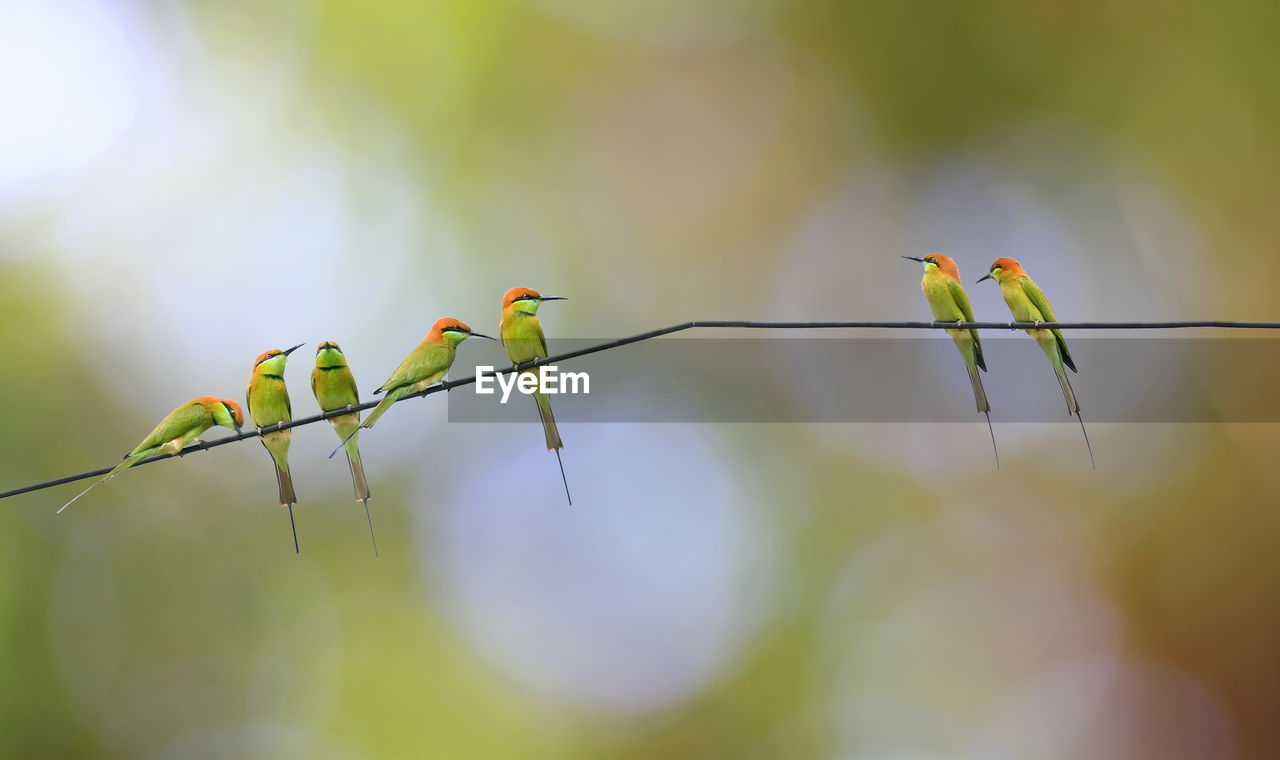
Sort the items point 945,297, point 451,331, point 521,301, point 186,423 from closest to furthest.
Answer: point 186,423, point 451,331, point 521,301, point 945,297

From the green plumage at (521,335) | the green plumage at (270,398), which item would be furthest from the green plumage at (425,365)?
the green plumage at (270,398)

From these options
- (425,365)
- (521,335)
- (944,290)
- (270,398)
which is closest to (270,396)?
(270,398)

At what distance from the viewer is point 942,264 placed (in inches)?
169

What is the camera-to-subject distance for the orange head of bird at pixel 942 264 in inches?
167

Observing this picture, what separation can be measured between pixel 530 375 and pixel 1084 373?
638 centimetres

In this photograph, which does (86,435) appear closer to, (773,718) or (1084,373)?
(773,718)

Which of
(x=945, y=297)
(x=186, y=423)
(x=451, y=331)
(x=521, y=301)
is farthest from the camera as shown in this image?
(x=945, y=297)

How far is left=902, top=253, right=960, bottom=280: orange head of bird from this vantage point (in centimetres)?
425

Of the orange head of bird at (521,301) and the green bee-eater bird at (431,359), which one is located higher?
the orange head of bird at (521,301)

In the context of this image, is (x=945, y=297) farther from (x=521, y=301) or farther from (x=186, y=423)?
(x=186, y=423)

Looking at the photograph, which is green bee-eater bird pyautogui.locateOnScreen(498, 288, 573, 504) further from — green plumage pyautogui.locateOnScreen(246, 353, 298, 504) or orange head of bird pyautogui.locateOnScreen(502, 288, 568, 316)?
green plumage pyautogui.locateOnScreen(246, 353, 298, 504)

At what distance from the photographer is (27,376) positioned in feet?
28.9

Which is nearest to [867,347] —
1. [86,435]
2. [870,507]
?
[870,507]

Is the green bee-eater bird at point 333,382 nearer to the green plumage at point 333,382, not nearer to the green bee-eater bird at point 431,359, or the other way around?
the green plumage at point 333,382
